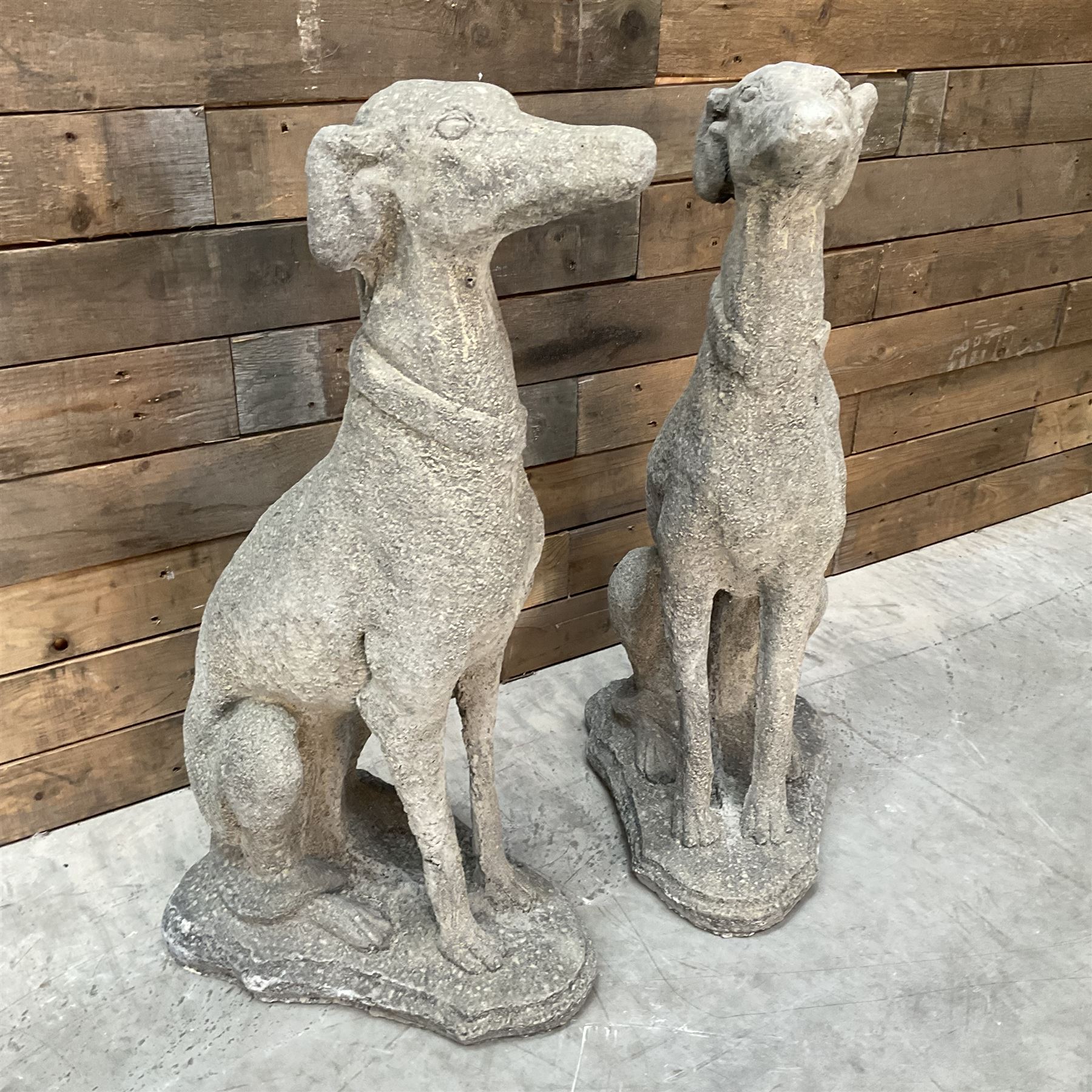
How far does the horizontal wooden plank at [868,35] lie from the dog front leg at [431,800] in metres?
1.36

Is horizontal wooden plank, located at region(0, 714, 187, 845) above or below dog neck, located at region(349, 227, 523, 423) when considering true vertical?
below

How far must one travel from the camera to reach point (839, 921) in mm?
1783

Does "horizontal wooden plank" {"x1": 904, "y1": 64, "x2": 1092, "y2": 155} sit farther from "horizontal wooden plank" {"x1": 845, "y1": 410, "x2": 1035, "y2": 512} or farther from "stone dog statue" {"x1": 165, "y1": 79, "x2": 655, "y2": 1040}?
"stone dog statue" {"x1": 165, "y1": 79, "x2": 655, "y2": 1040}

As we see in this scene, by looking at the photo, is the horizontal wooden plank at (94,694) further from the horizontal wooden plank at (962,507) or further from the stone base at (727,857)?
the horizontal wooden plank at (962,507)

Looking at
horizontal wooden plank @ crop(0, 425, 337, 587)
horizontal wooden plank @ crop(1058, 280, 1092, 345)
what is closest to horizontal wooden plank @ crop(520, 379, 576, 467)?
horizontal wooden plank @ crop(0, 425, 337, 587)

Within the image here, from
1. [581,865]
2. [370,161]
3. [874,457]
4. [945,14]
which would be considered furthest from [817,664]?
[370,161]

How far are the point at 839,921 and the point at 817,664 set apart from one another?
0.81 metres

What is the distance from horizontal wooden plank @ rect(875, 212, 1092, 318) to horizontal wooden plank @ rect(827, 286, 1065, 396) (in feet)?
0.11

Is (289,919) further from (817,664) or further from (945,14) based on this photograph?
(945,14)

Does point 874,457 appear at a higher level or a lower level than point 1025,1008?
higher

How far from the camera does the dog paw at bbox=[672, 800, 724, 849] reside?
181 cm

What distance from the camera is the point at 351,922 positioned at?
1629mm

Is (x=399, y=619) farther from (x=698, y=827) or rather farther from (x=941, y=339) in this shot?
(x=941, y=339)

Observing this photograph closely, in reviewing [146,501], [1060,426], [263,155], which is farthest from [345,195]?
[1060,426]
